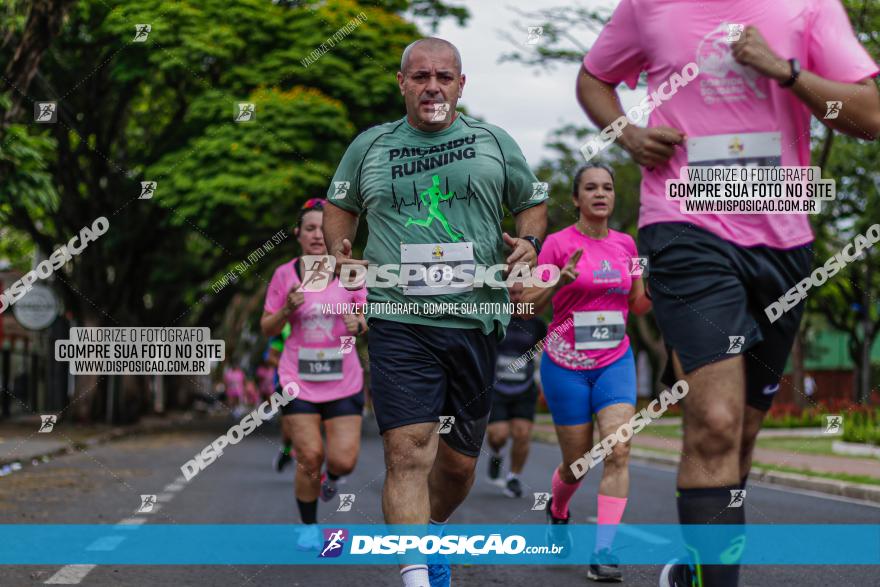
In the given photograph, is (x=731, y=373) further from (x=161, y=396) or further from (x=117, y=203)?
(x=161, y=396)

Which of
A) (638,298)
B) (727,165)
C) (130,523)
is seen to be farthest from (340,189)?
(130,523)

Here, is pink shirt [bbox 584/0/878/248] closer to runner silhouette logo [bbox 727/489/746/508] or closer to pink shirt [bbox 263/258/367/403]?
runner silhouette logo [bbox 727/489/746/508]

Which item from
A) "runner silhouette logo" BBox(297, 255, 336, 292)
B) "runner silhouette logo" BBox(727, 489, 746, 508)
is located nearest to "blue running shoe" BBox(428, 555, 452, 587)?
"runner silhouette logo" BBox(727, 489, 746, 508)

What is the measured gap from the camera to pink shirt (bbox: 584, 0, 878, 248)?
12.5 ft

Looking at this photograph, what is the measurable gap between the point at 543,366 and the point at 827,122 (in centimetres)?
325

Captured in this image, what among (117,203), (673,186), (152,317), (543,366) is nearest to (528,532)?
(543,366)

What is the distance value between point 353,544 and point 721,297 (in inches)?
156

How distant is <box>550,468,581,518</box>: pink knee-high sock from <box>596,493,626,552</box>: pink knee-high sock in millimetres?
334

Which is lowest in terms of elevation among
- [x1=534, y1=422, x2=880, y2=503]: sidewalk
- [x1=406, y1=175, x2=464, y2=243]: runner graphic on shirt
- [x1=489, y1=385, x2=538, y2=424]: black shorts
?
[x1=534, y1=422, x2=880, y2=503]: sidewalk

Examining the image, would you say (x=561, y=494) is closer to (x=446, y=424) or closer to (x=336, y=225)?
(x=446, y=424)

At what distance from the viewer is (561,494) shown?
674cm

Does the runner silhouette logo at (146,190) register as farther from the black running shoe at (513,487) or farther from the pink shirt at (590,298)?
the pink shirt at (590,298)

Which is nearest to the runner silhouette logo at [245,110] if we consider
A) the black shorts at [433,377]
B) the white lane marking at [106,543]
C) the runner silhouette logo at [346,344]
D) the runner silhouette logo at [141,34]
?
the runner silhouette logo at [141,34]

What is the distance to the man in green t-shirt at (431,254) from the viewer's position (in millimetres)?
4633
